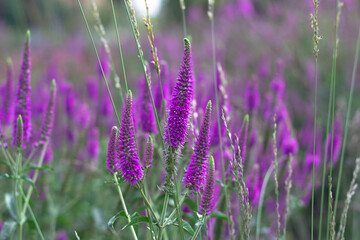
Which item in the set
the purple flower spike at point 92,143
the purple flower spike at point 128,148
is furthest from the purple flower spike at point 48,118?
the purple flower spike at point 92,143

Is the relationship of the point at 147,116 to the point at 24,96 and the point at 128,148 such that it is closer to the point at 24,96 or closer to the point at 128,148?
the point at 24,96

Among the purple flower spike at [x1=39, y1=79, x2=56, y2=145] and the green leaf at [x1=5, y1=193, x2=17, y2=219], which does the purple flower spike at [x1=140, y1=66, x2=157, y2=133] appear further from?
the green leaf at [x1=5, y1=193, x2=17, y2=219]

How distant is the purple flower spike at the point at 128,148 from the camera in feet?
4.48

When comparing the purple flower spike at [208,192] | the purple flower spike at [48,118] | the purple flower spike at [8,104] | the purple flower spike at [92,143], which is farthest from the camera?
the purple flower spike at [92,143]

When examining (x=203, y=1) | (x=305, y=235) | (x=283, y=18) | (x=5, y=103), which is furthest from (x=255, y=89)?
(x=203, y=1)

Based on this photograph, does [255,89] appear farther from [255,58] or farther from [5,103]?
[255,58]

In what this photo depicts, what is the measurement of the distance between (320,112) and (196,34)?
5680 mm

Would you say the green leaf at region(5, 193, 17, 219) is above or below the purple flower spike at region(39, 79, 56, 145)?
below

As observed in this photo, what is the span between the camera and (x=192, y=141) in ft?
7.64

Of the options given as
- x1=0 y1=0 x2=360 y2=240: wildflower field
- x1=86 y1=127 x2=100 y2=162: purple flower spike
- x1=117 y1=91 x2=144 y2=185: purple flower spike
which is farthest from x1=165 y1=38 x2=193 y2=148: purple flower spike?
x1=86 y1=127 x2=100 y2=162: purple flower spike

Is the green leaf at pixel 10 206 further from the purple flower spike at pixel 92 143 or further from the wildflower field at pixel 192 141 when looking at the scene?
the purple flower spike at pixel 92 143

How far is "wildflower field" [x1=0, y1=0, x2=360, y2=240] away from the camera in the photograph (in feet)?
4.96

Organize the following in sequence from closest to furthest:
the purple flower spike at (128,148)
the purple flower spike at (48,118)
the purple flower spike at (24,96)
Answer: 1. the purple flower spike at (128,148)
2. the purple flower spike at (24,96)
3. the purple flower spike at (48,118)

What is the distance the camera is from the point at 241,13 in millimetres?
8211
